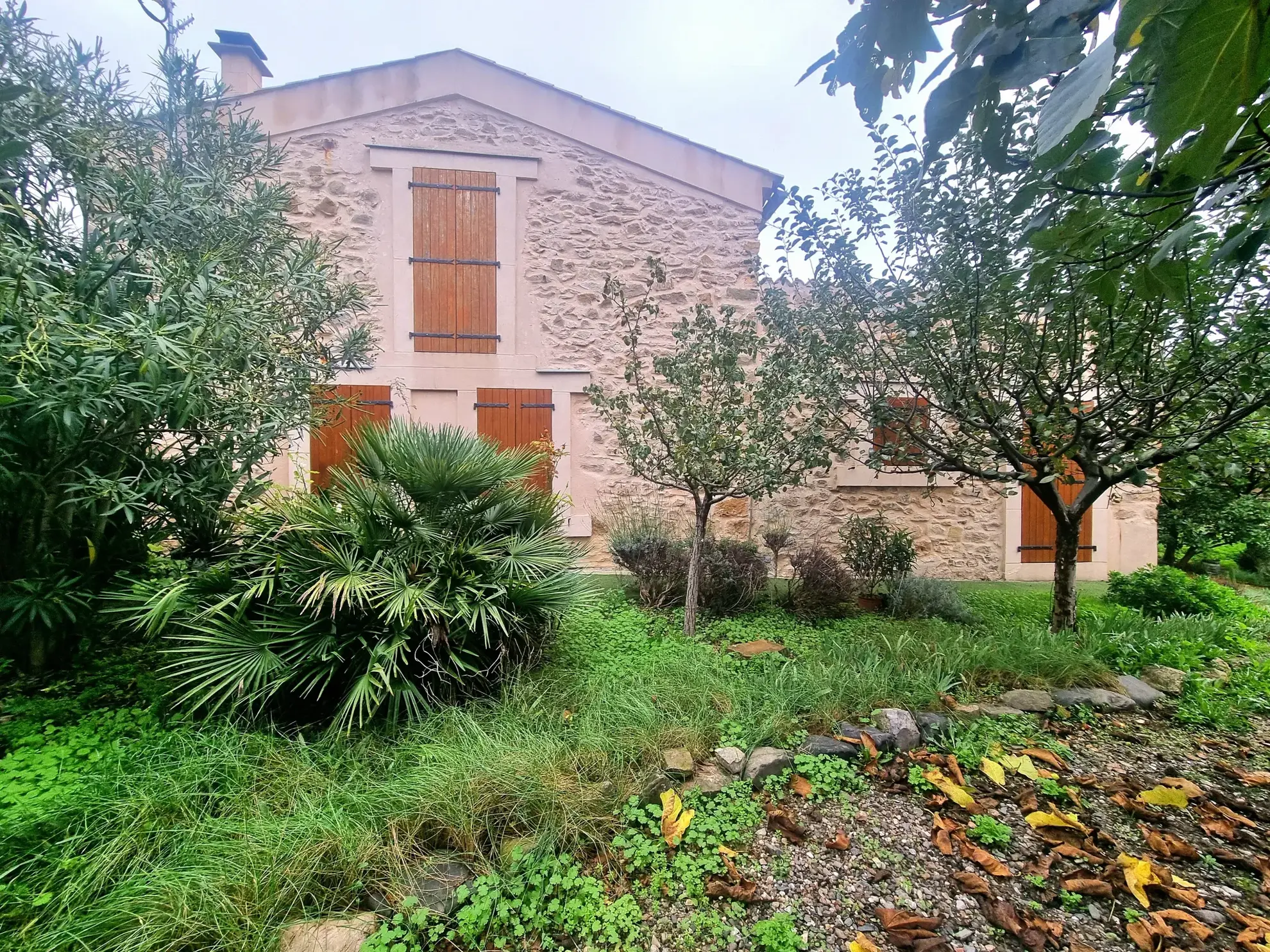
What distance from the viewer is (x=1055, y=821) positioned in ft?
7.70

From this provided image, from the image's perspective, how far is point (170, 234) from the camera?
11.4 feet

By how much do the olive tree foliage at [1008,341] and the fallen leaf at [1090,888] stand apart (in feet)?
8.39

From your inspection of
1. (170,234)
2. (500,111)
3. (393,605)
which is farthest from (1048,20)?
(500,111)

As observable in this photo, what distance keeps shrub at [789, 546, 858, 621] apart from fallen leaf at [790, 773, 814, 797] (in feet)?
9.56

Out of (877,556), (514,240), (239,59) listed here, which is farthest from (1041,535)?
(239,59)

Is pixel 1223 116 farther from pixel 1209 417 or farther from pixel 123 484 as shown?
pixel 1209 417

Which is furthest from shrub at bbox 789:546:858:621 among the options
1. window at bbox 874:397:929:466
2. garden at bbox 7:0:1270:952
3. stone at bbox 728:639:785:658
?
window at bbox 874:397:929:466

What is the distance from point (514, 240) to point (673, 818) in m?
6.34

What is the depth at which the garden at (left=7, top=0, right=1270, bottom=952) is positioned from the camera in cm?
187

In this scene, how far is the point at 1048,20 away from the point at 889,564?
5550 mm

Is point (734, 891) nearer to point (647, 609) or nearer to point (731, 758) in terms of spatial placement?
point (731, 758)

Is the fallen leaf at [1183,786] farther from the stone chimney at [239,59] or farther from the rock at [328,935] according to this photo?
the stone chimney at [239,59]

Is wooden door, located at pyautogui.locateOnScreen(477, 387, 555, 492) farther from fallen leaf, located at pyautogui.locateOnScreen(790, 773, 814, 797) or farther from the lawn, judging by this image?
fallen leaf, located at pyautogui.locateOnScreen(790, 773, 814, 797)

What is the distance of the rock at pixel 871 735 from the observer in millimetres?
2863
